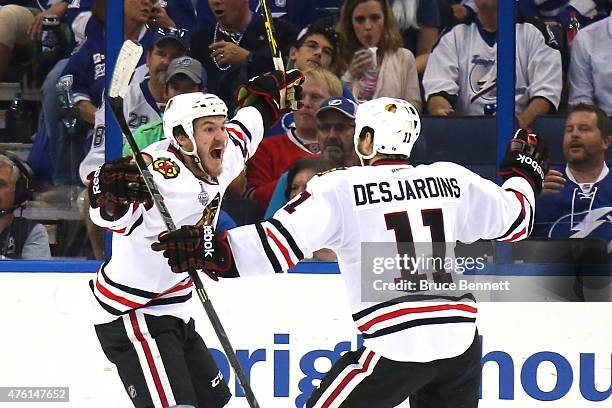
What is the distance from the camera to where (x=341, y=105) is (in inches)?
191

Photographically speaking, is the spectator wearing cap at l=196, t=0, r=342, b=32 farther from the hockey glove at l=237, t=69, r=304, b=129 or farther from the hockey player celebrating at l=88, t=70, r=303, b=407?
the hockey player celebrating at l=88, t=70, r=303, b=407

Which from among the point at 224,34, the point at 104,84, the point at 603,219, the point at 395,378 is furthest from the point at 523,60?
the point at 395,378

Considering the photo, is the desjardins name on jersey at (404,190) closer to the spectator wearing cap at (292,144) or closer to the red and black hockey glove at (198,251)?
the red and black hockey glove at (198,251)

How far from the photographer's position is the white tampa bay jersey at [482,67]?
4875 millimetres

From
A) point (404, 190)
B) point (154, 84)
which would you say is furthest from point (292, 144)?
point (404, 190)

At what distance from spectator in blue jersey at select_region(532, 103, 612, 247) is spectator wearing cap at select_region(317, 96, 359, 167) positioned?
2.35 feet

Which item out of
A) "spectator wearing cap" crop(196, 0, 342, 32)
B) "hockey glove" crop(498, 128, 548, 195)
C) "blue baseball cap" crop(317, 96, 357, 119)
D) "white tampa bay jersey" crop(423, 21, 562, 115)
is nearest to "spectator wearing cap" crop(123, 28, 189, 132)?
"spectator wearing cap" crop(196, 0, 342, 32)

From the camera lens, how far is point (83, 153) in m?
4.90

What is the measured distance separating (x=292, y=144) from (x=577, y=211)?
1.05m

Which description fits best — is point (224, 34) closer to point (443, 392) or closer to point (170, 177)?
point (170, 177)

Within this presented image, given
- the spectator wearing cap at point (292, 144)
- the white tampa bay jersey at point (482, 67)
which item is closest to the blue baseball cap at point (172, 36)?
the spectator wearing cap at point (292, 144)

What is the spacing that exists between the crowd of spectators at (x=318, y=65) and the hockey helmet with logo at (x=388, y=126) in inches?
49.4

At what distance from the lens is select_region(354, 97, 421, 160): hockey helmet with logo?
3520mm

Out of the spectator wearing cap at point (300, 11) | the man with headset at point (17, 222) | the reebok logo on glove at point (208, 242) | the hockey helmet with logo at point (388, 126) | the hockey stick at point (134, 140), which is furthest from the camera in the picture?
the spectator wearing cap at point (300, 11)
